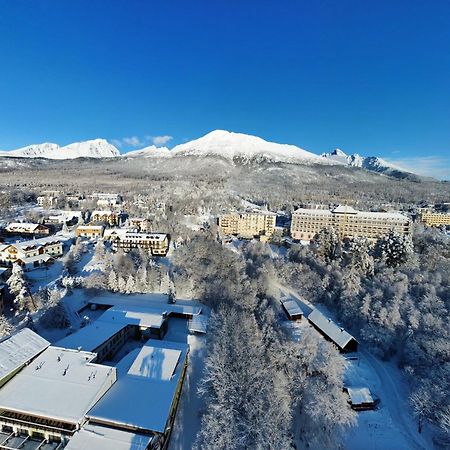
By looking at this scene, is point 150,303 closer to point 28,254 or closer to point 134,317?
point 134,317

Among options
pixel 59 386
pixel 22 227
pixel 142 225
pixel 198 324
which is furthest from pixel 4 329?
pixel 142 225

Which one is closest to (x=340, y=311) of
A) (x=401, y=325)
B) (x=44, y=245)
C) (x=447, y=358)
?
(x=401, y=325)

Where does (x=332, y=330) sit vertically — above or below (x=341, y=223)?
below

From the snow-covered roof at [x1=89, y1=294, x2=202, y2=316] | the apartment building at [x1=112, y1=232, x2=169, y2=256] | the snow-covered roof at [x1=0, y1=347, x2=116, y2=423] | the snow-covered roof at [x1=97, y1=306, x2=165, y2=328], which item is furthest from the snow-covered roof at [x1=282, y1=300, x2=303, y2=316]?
the apartment building at [x1=112, y1=232, x2=169, y2=256]

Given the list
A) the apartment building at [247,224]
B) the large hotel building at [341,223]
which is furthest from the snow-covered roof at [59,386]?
the large hotel building at [341,223]

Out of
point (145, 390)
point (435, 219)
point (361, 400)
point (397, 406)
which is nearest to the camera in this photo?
point (145, 390)
